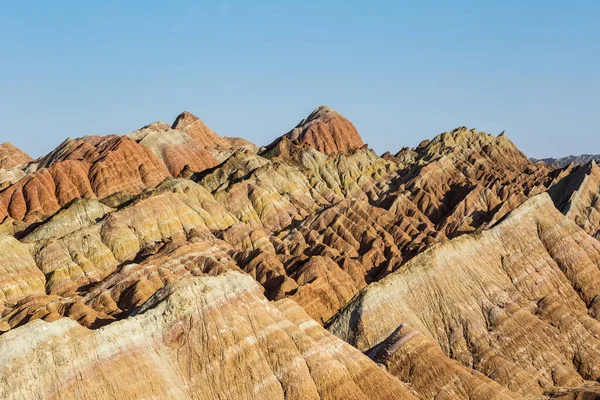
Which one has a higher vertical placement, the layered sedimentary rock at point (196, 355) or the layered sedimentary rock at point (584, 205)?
the layered sedimentary rock at point (584, 205)

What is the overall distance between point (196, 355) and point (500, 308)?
51437 millimetres

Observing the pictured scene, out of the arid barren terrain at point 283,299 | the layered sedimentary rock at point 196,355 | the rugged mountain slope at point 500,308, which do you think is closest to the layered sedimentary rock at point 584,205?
the arid barren terrain at point 283,299

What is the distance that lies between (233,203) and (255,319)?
118 m

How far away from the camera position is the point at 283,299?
291 ft

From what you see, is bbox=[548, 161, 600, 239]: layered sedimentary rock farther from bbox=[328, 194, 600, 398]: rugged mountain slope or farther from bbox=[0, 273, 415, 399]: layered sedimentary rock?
bbox=[0, 273, 415, 399]: layered sedimentary rock

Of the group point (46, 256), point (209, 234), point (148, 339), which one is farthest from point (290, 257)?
point (148, 339)

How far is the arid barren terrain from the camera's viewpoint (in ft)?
248

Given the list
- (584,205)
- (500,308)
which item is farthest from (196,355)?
(584,205)

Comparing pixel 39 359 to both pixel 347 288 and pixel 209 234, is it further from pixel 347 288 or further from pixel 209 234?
pixel 209 234

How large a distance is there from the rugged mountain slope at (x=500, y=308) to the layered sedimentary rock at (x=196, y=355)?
14.3m

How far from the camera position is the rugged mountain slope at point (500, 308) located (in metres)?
105

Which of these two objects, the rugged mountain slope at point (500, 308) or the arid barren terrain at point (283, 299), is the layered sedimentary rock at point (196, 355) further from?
the rugged mountain slope at point (500, 308)

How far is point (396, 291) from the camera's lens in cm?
11638

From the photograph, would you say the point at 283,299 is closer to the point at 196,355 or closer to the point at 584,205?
the point at 196,355
